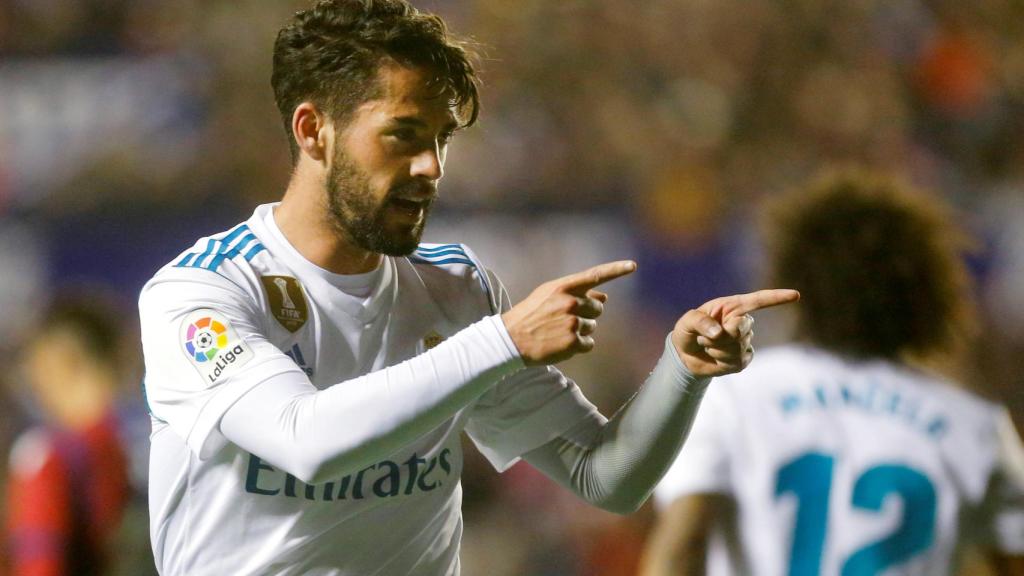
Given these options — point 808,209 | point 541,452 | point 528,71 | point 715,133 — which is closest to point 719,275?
point 715,133

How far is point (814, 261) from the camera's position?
338 centimetres

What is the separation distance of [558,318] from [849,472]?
119 cm

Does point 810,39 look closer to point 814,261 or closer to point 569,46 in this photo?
point 569,46

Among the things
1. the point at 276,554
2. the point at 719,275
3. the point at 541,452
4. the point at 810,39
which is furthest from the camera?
the point at 810,39

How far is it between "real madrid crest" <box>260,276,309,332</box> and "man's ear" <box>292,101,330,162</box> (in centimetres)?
26

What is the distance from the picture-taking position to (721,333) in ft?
7.96

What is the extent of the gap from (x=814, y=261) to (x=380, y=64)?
4.39 feet

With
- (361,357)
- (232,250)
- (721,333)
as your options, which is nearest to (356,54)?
(232,250)

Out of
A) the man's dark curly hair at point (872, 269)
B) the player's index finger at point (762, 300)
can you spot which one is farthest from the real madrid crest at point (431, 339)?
the man's dark curly hair at point (872, 269)

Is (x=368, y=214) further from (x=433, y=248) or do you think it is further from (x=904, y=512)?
(x=904, y=512)

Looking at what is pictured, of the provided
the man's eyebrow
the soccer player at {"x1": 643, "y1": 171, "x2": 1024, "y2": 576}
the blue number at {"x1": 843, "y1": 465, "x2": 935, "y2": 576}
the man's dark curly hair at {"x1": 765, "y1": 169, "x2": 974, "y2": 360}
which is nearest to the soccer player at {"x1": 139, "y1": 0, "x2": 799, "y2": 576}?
the man's eyebrow

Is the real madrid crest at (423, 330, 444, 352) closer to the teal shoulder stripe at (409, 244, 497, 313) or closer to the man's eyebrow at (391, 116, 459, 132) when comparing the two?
the teal shoulder stripe at (409, 244, 497, 313)

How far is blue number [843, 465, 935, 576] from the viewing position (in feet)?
10.2

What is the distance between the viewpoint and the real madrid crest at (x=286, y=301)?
2486 mm
